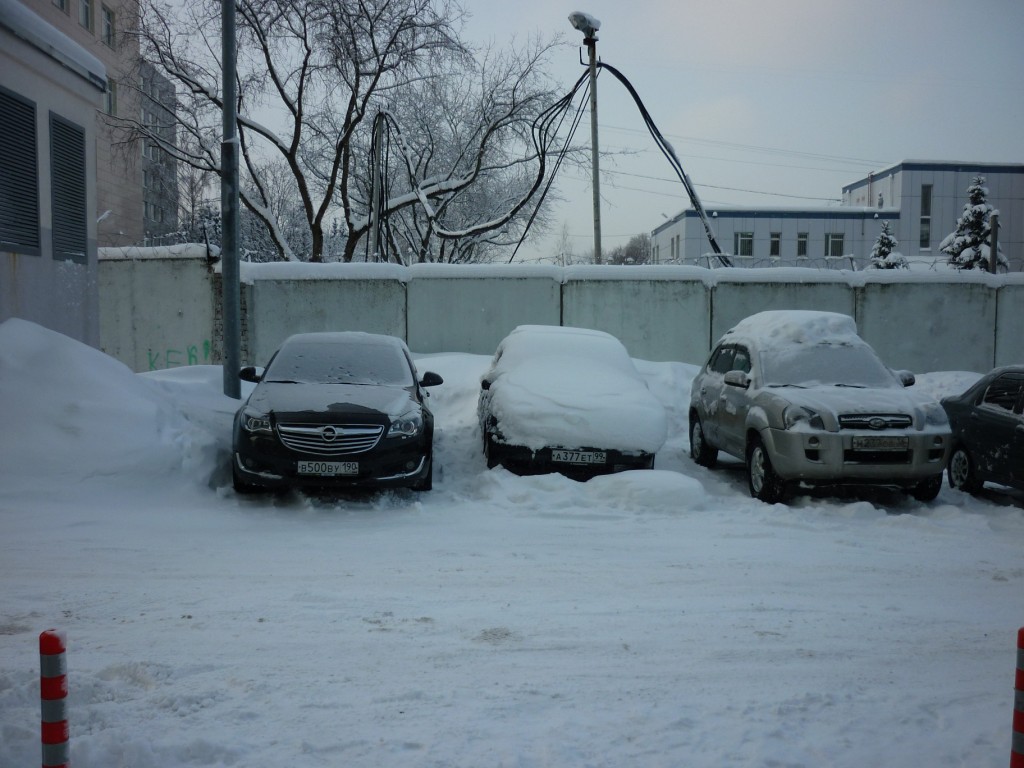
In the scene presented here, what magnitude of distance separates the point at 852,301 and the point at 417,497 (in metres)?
11.4

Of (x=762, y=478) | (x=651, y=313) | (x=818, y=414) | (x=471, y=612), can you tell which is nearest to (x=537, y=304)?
(x=651, y=313)

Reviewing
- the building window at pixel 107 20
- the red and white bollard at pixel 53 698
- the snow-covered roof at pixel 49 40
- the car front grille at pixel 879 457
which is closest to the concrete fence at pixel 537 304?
the snow-covered roof at pixel 49 40

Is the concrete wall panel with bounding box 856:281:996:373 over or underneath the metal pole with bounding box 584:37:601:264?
underneath

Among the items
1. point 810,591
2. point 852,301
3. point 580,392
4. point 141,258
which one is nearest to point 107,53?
point 141,258

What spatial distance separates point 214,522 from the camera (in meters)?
6.79

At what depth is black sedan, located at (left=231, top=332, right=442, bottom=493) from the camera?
23.7 ft

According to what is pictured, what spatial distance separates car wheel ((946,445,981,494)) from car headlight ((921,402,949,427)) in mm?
1110

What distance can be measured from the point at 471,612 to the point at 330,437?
3004 millimetres

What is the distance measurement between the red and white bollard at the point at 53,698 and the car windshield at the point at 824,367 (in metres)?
7.55

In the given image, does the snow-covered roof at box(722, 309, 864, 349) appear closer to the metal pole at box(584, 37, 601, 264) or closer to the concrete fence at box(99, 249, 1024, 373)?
the concrete fence at box(99, 249, 1024, 373)

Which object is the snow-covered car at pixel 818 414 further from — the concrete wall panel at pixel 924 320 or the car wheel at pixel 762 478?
the concrete wall panel at pixel 924 320

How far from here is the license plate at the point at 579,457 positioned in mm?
8180

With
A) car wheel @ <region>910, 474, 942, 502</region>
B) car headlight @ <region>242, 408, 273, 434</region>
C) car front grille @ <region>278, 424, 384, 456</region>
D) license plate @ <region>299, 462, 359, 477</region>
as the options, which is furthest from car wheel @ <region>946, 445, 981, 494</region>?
car headlight @ <region>242, 408, 273, 434</region>

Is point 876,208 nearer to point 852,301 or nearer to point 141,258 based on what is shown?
point 852,301
